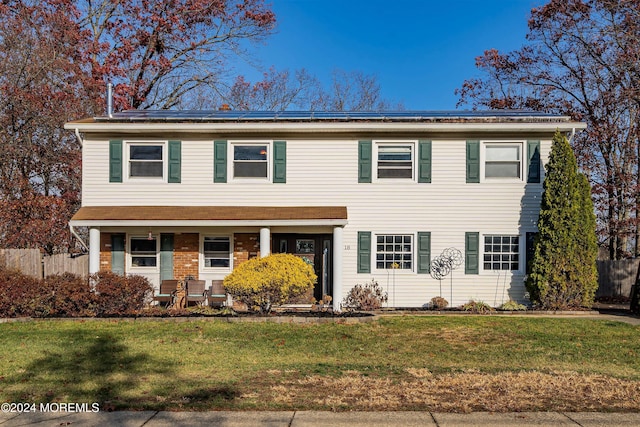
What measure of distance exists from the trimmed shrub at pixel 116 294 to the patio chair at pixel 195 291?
5.32 ft

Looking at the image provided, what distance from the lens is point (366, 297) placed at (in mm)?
15508

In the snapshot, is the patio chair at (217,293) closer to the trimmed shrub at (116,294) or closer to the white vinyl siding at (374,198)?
the white vinyl siding at (374,198)

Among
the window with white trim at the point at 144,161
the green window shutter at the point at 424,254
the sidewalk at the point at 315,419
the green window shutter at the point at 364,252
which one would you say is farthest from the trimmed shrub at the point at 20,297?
the green window shutter at the point at 424,254

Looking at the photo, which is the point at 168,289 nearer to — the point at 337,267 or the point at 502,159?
the point at 337,267

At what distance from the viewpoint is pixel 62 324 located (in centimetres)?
1223

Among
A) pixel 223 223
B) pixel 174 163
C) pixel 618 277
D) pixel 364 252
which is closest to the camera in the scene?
pixel 223 223

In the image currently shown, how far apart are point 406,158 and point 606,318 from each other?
6.52 m

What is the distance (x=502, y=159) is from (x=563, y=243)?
2861mm

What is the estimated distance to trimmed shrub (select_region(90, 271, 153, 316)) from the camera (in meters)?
13.1

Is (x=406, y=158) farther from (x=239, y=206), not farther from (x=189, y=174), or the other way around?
(x=189, y=174)

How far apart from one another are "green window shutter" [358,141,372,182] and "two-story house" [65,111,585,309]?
3 centimetres

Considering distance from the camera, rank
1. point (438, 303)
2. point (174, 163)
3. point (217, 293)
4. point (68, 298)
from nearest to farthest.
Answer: point (68, 298) → point (217, 293) → point (438, 303) → point (174, 163)

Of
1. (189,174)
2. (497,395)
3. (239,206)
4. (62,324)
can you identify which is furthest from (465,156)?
(62,324)

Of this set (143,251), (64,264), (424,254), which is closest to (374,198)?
(424,254)
